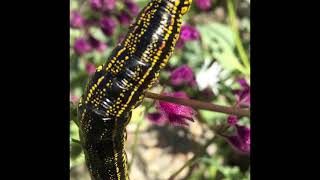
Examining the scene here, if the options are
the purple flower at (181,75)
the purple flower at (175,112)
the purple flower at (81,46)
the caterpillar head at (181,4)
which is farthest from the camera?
the purple flower at (81,46)

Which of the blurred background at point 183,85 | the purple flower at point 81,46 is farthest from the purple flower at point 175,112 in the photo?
the purple flower at point 81,46

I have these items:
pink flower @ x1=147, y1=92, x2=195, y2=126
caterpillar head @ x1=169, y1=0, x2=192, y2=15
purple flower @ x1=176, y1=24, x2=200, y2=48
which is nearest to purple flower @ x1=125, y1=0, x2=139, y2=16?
purple flower @ x1=176, y1=24, x2=200, y2=48

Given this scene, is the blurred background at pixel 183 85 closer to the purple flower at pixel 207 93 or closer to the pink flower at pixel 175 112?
the purple flower at pixel 207 93

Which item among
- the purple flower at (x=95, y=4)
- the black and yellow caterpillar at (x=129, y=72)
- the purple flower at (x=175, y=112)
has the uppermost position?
the purple flower at (x=95, y=4)

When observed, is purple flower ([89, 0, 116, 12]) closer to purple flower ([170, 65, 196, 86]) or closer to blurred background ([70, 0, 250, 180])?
blurred background ([70, 0, 250, 180])

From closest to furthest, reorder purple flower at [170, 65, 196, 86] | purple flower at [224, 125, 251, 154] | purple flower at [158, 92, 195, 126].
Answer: purple flower at [158, 92, 195, 126]
purple flower at [224, 125, 251, 154]
purple flower at [170, 65, 196, 86]

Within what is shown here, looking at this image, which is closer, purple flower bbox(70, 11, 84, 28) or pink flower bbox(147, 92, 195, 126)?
pink flower bbox(147, 92, 195, 126)
